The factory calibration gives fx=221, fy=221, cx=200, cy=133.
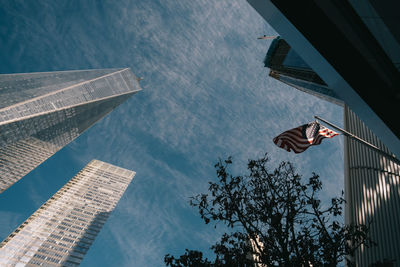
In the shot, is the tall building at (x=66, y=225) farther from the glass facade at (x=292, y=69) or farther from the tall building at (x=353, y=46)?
the tall building at (x=353, y=46)

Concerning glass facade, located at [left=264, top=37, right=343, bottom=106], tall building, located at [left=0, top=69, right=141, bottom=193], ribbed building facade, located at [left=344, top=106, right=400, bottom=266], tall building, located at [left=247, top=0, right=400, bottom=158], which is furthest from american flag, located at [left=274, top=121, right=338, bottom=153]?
tall building, located at [left=0, top=69, right=141, bottom=193]

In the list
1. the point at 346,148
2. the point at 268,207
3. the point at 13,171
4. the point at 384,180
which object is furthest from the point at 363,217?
the point at 13,171

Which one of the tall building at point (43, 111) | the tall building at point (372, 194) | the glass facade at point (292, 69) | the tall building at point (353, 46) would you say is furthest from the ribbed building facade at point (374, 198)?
the tall building at point (43, 111)

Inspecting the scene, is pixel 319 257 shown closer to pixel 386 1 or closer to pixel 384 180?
pixel 386 1

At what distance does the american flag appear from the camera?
37.9 feet

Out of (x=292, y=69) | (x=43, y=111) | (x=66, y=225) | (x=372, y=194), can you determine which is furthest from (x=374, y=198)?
(x=66, y=225)

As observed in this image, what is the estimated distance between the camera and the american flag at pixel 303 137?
1156 centimetres

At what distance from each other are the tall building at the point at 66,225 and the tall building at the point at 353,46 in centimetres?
13618

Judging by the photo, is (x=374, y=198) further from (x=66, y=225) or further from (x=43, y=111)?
(x=66, y=225)

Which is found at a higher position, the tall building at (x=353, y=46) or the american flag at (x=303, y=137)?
the tall building at (x=353, y=46)

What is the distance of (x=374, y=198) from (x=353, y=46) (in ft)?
50.0

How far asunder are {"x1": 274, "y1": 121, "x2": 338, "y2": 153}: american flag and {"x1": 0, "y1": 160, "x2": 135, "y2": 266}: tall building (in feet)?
433

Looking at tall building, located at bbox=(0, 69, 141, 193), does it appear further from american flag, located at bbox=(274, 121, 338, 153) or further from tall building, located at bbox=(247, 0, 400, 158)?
tall building, located at bbox=(247, 0, 400, 158)

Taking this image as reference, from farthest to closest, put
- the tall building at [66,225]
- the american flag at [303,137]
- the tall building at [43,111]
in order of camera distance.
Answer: the tall building at [66,225] < the tall building at [43,111] < the american flag at [303,137]
